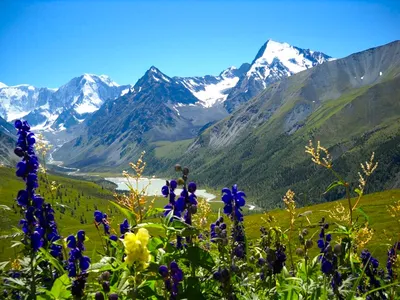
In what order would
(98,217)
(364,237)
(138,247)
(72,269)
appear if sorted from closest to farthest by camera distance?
(138,247)
(72,269)
(364,237)
(98,217)

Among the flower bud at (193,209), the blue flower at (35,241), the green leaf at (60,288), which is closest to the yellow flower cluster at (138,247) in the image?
the green leaf at (60,288)

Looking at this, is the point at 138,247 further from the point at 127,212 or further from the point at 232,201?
the point at 232,201

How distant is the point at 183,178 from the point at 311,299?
213 centimetres

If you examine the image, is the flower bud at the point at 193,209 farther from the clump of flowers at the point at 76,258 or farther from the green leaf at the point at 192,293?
the clump of flowers at the point at 76,258

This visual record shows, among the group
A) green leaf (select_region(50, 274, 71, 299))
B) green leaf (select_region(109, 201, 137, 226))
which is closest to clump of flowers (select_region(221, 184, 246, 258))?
green leaf (select_region(109, 201, 137, 226))

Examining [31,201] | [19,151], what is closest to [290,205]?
[31,201]

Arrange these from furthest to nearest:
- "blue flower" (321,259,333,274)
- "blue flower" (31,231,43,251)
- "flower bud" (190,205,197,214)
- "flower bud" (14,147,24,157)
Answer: "flower bud" (14,147,24,157) → "blue flower" (31,231,43,251) → "flower bud" (190,205,197,214) → "blue flower" (321,259,333,274)

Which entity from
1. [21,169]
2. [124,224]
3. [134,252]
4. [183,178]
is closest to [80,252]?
[124,224]

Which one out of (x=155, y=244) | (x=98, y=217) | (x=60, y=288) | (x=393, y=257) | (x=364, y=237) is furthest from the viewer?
(x=393, y=257)

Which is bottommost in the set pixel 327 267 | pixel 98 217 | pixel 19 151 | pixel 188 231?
pixel 327 267

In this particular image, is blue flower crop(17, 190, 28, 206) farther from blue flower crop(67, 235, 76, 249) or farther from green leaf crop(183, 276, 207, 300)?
green leaf crop(183, 276, 207, 300)

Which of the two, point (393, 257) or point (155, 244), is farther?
point (393, 257)

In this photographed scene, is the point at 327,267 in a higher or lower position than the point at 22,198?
lower

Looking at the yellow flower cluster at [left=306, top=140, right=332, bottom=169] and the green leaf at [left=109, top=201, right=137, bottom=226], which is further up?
the yellow flower cluster at [left=306, top=140, right=332, bottom=169]
